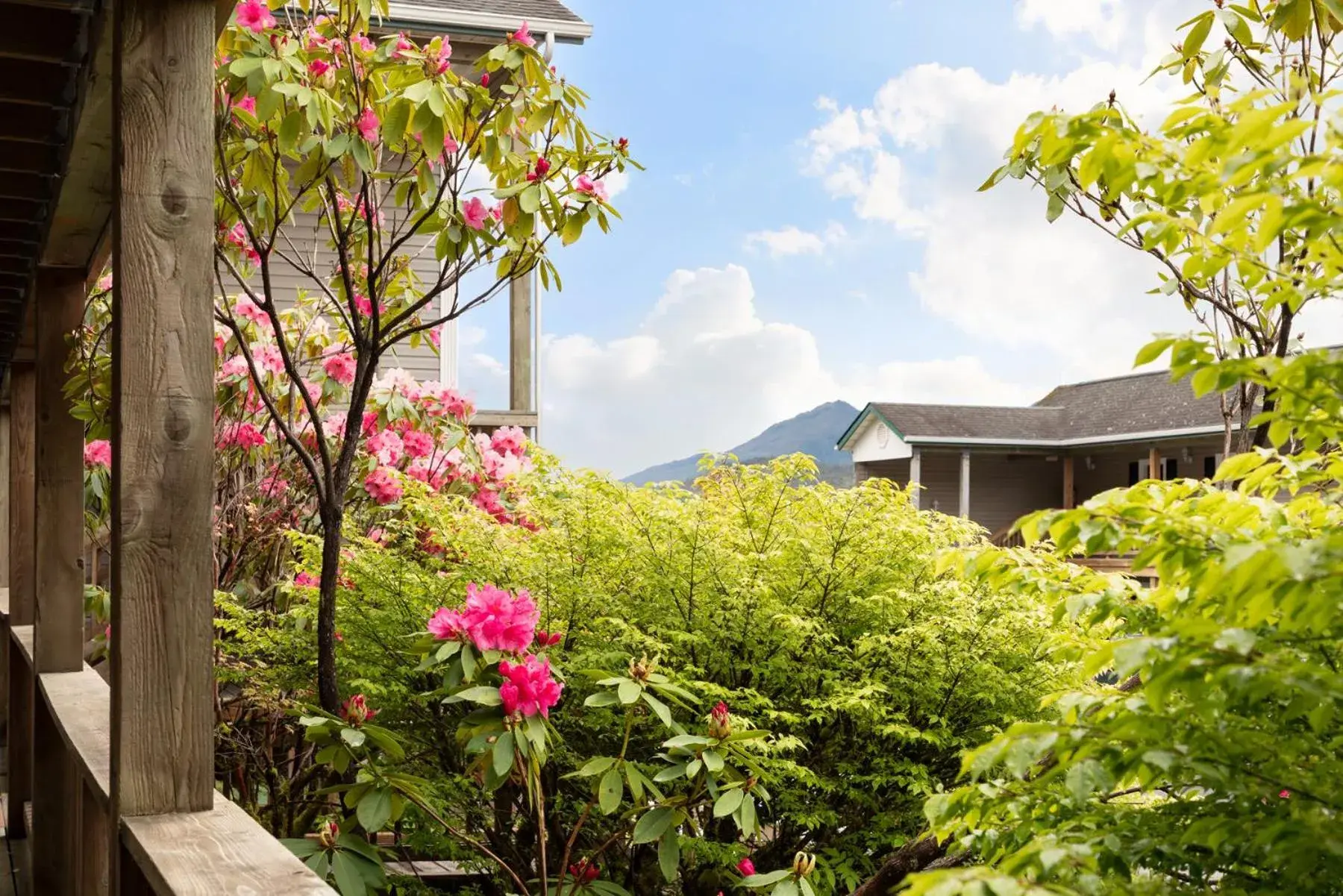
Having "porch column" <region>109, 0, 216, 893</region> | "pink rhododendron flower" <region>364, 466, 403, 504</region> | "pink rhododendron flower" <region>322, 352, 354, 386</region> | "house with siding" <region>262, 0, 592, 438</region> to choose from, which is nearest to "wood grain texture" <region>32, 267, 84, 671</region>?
"pink rhododendron flower" <region>322, 352, 354, 386</region>

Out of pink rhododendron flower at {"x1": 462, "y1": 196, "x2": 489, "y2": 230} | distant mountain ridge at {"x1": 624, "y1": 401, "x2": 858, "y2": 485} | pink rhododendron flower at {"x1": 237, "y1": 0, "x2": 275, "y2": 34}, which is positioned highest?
distant mountain ridge at {"x1": 624, "y1": 401, "x2": 858, "y2": 485}

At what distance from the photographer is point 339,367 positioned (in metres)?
4.66

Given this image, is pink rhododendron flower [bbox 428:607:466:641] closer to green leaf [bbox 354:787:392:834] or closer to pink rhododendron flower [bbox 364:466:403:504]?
green leaf [bbox 354:787:392:834]

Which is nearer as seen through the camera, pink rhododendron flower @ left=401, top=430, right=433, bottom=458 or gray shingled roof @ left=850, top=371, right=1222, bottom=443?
pink rhododendron flower @ left=401, top=430, right=433, bottom=458

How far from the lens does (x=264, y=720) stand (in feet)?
15.9

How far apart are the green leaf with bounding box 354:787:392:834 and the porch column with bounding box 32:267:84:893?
2.05 meters

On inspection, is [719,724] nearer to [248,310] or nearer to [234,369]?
[234,369]

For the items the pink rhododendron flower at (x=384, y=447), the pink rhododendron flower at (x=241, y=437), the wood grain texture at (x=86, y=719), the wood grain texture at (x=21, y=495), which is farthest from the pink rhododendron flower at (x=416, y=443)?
the wood grain texture at (x=21, y=495)

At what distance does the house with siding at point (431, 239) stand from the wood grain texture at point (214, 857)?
555 cm

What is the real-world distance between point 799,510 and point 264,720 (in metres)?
2.51

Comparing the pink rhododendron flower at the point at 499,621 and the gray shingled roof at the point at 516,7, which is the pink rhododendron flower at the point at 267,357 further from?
the gray shingled roof at the point at 516,7

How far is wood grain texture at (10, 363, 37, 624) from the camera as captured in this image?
5.07m

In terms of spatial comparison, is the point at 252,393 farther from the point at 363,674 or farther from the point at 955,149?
the point at 955,149

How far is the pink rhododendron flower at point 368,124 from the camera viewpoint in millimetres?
3080
